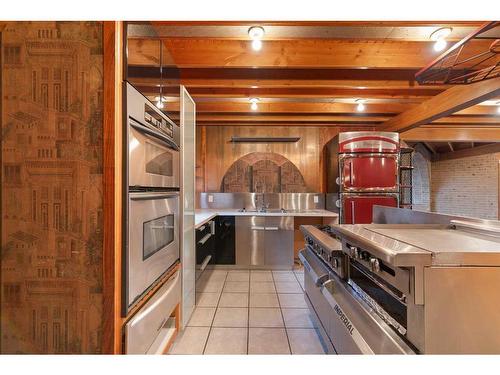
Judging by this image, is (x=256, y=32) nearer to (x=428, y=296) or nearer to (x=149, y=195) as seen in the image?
(x=149, y=195)

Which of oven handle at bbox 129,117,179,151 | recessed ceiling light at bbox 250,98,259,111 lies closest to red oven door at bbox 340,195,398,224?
recessed ceiling light at bbox 250,98,259,111

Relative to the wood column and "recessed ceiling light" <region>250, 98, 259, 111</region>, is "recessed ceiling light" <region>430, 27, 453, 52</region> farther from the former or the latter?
the wood column

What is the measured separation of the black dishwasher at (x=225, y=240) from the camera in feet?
12.0

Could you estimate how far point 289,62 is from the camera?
7.23 feet

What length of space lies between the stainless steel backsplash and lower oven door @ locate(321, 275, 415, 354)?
2730mm

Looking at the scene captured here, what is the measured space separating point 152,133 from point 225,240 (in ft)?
8.53

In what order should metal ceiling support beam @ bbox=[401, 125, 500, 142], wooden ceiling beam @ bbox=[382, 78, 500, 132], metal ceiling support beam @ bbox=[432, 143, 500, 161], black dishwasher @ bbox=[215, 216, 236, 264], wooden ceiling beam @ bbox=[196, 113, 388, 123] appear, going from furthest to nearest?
metal ceiling support beam @ bbox=[432, 143, 500, 161] → metal ceiling support beam @ bbox=[401, 125, 500, 142] → wooden ceiling beam @ bbox=[196, 113, 388, 123] → black dishwasher @ bbox=[215, 216, 236, 264] → wooden ceiling beam @ bbox=[382, 78, 500, 132]

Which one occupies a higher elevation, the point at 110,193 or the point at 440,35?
the point at 440,35

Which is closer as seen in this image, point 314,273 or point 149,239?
point 149,239

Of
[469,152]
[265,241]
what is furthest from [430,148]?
[265,241]

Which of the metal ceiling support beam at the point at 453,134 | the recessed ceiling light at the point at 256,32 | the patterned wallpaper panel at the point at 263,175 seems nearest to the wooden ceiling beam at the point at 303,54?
the recessed ceiling light at the point at 256,32

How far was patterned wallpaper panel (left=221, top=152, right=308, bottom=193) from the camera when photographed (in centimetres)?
441
